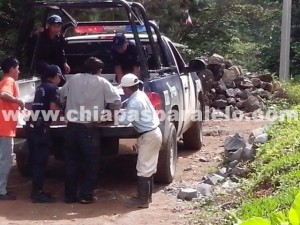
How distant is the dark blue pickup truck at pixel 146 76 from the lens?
7.47 metres

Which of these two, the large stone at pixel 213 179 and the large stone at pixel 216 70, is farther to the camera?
the large stone at pixel 216 70

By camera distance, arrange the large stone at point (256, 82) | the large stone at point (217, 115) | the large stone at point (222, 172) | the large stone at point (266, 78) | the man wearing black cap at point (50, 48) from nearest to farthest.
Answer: the large stone at point (222, 172) → the man wearing black cap at point (50, 48) → the large stone at point (217, 115) → the large stone at point (256, 82) → the large stone at point (266, 78)

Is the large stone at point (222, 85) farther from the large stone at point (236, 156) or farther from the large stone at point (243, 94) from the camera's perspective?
the large stone at point (236, 156)

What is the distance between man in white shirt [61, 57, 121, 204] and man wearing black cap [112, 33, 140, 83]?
119 centimetres


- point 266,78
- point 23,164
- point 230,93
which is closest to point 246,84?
point 230,93

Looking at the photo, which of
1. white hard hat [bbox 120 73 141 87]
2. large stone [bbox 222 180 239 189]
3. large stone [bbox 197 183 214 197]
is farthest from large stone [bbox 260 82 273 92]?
white hard hat [bbox 120 73 141 87]

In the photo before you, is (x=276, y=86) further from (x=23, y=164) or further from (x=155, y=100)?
(x=155, y=100)

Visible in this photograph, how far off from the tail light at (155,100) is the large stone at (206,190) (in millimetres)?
977

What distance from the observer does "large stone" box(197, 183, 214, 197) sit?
7309 mm

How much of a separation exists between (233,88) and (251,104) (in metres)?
1.04

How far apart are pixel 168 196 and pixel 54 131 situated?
147 cm

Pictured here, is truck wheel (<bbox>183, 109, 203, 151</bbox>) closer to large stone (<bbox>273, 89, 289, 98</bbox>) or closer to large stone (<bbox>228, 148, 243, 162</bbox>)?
large stone (<bbox>228, 148, 243, 162</bbox>)

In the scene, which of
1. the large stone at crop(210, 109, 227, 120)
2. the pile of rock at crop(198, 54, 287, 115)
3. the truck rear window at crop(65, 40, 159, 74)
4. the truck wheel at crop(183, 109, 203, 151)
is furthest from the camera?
the pile of rock at crop(198, 54, 287, 115)

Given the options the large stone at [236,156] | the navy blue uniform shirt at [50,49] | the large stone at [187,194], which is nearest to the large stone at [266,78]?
the large stone at [236,156]
